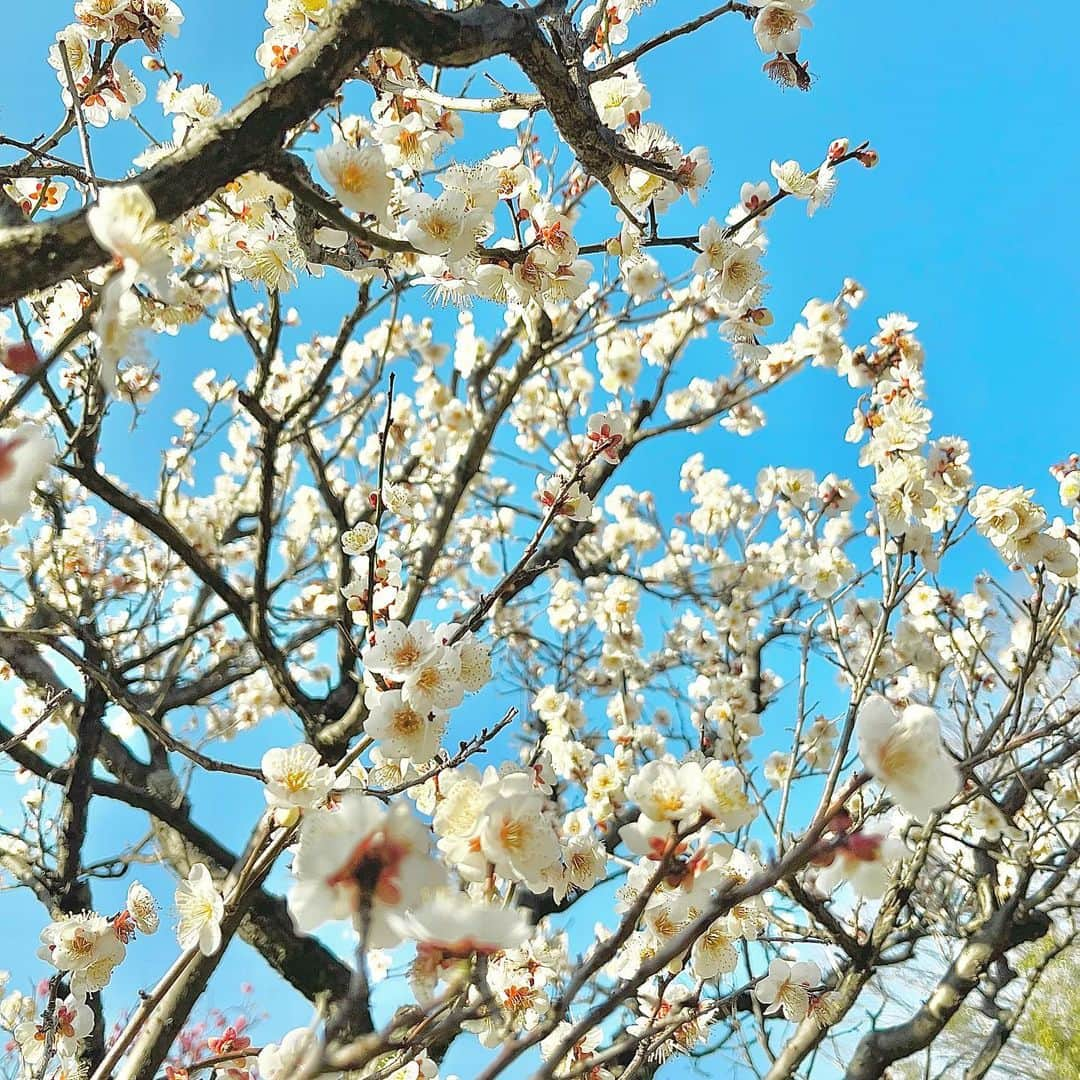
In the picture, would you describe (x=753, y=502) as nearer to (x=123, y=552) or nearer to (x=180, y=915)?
(x=123, y=552)

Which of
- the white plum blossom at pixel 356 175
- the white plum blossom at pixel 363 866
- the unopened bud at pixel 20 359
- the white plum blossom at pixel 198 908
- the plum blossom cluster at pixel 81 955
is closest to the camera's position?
the white plum blossom at pixel 363 866

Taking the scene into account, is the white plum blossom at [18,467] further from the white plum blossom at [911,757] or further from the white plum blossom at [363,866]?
the white plum blossom at [911,757]

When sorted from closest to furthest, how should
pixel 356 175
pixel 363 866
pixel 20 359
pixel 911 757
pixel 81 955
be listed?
pixel 363 866
pixel 911 757
pixel 20 359
pixel 356 175
pixel 81 955

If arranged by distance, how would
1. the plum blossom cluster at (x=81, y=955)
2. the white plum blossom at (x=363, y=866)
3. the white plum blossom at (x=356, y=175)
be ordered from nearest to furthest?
the white plum blossom at (x=363, y=866) → the white plum blossom at (x=356, y=175) → the plum blossom cluster at (x=81, y=955)

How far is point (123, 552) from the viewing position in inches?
194

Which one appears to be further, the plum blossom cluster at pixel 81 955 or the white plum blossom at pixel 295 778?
the plum blossom cluster at pixel 81 955

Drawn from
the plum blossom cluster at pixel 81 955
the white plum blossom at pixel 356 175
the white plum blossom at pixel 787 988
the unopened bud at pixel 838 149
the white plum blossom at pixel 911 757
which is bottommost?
the plum blossom cluster at pixel 81 955

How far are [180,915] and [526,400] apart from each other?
14.4 feet

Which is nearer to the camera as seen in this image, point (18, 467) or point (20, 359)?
point (18, 467)

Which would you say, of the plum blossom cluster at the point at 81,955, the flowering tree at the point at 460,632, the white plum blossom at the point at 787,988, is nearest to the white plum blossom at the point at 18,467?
Result: the flowering tree at the point at 460,632

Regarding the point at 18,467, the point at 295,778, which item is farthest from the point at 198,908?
the point at 18,467

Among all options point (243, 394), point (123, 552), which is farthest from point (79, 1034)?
point (123, 552)

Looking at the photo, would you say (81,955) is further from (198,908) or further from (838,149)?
(838,149)

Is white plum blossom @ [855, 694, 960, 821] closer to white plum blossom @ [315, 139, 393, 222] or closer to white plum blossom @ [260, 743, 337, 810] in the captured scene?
white plum blossom @ [260, 743, 337, 810]
